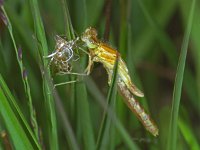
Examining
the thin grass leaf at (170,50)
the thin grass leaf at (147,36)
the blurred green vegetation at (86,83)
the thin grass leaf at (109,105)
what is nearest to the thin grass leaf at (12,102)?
the blurred green vegetation at (86,83)

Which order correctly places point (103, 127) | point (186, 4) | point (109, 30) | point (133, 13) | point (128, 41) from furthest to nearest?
point (133, 13), point (186, 4), point (109, 30), point (128, 41), point (103, 127)

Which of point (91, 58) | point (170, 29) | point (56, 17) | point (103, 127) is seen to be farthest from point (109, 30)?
point (170, 29)

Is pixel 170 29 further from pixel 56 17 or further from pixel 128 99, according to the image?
pixel 128 99

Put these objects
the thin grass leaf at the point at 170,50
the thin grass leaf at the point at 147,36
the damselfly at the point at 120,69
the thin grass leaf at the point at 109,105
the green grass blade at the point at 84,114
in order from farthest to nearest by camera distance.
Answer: the thin grass leaf at the point at 147,36
the thin grass leaf at the point at 170,50
the damselfly at the point at 120,69
the green grass blade at the point at 84,114
the thin grass leaf at the point at 109,105

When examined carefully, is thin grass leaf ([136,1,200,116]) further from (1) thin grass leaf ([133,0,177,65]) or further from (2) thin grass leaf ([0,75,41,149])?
(2) thin grass leaf ([0,75,41,149])

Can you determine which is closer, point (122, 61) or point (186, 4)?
point (122, 61)

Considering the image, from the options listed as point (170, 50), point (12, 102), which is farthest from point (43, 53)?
point (170, 50)

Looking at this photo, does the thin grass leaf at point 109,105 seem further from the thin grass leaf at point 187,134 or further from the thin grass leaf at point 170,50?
the thin grass leaf at point 170,50
